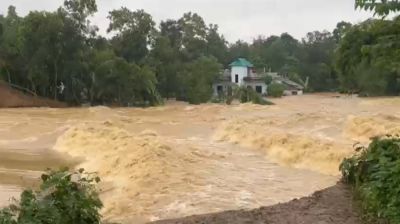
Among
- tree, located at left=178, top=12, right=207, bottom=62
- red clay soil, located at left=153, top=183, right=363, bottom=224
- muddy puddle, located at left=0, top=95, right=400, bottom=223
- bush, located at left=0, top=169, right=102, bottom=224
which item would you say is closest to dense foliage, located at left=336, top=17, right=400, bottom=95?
red clay soil, located at left=153, top=183, right=363, bottom=224

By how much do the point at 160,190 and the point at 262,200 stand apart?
2.24 meters

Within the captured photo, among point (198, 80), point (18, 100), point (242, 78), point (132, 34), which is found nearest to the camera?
point (18, 100)

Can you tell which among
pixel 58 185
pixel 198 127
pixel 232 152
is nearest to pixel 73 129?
pixel 198 127

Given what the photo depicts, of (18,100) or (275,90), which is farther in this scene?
(275,90)

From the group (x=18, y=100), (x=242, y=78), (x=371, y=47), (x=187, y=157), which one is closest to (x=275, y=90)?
(x=242, y=78)

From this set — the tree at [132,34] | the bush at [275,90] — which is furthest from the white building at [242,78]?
the tree at [132,34]

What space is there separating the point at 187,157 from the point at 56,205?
37.8 feet

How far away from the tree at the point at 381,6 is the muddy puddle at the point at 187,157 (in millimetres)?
5947

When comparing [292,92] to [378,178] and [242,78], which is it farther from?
[378,178]

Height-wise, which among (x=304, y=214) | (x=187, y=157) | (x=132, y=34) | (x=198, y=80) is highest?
(x=132, y=34)

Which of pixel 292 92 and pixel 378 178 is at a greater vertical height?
pixel 292 92

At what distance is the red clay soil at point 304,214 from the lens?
6.69 metres

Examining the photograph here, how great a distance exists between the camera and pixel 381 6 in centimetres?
559

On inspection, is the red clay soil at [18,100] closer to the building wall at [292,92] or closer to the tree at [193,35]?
the tree at [193,35]
